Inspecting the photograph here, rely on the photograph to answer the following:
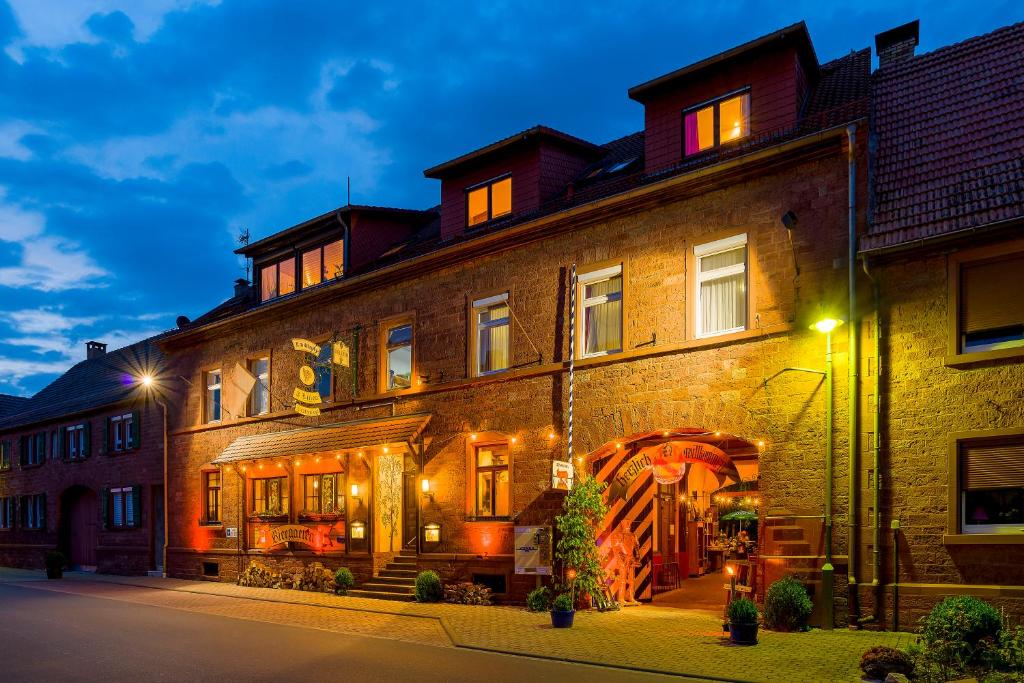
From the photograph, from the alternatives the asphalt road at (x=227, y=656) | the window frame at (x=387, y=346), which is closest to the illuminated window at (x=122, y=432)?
the window frame at (x=387, y=346)

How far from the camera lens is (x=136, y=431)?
112ft

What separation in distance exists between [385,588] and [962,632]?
14.6 m

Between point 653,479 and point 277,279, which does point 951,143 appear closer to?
point 653,479

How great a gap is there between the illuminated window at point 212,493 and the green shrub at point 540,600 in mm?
14806

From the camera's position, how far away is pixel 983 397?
13500 mm

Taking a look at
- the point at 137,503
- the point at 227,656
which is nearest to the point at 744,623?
the point at 227,656

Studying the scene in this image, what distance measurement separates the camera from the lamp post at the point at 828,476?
14.2m

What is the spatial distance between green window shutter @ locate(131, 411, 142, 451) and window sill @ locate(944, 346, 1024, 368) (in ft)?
93.5

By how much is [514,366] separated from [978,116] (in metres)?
10.00

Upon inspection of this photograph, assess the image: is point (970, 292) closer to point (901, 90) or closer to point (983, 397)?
point (983, 397)

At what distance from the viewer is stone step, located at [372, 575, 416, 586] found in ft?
72.3

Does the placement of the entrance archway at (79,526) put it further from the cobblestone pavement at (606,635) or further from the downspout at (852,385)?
the downspout at (852,385)

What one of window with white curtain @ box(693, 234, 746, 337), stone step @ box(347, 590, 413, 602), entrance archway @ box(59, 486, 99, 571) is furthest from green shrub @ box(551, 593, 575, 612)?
entrance archway @ box(59, 486, 99, 571)

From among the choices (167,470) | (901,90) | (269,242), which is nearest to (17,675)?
(901,90)
